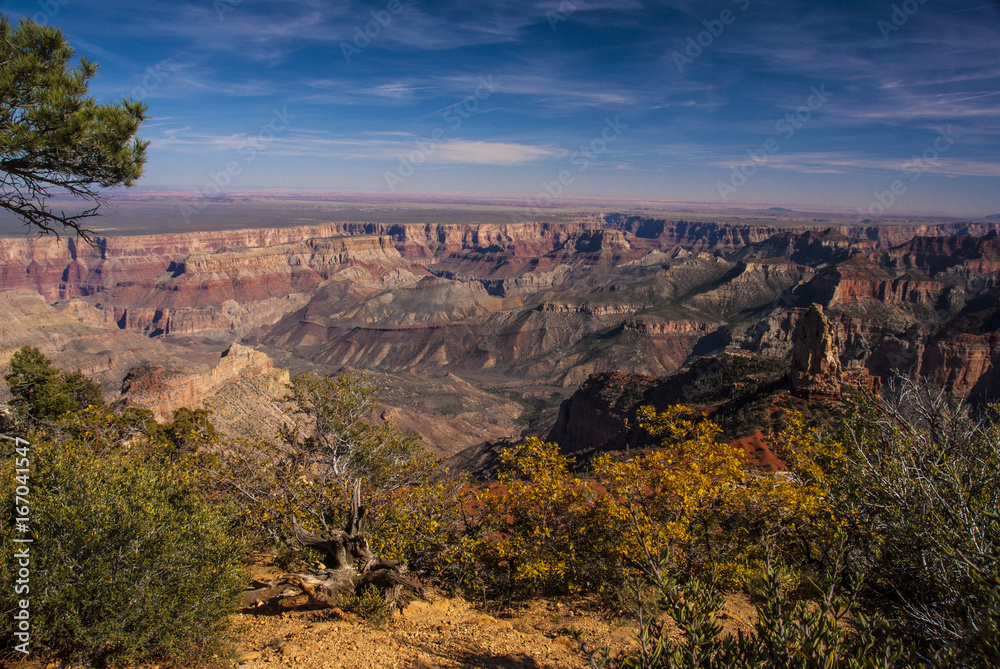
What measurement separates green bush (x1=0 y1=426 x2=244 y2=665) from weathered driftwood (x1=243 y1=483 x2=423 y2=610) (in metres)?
2.74

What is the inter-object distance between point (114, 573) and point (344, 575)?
17.5 ft

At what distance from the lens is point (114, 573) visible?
8.38 metres

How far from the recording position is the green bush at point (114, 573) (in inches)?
314

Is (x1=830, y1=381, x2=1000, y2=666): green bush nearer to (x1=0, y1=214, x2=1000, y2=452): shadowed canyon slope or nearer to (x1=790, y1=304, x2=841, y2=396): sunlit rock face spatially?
(x1=790, y1=304, x2=841, y2=396): sunlit rock face

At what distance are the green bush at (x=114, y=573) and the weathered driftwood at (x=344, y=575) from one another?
2.74 metres

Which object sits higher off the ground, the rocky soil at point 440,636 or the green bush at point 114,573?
the green bush at point 114,573

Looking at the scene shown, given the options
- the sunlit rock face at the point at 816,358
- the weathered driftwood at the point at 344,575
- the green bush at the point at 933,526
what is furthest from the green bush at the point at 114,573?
the sunlit rock face at the point at 816,358

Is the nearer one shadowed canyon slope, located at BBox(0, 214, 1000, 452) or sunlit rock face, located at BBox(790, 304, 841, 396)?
sunlit rock face, located at BBox(790, 304, 841, 396)

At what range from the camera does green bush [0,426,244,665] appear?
799 centimetres

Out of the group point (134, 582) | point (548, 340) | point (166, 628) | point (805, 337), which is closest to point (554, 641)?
point (166, 628)

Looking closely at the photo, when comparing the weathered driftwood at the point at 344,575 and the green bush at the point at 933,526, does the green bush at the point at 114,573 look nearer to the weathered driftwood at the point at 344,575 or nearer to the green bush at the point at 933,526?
the weathered driftwood at the point at 344,575

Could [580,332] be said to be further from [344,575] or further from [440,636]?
[440,636]

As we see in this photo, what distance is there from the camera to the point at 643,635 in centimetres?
571

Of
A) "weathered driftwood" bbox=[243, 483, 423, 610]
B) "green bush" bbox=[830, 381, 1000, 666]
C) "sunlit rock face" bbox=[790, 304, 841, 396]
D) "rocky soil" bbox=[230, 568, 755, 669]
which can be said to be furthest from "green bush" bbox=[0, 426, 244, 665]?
"sunlit rock face" bbox=[790, 304, 841, 396]
